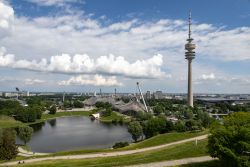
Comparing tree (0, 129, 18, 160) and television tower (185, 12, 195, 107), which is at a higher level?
television tower (185, 12, 195, 107)

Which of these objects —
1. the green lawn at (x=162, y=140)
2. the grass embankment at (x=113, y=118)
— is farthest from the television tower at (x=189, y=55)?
the green lawn at (x=162, y=140)

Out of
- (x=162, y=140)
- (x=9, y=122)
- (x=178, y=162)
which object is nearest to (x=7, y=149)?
(x=162, y=140)

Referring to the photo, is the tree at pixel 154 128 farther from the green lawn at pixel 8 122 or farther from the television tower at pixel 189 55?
the television tower at pixel 189 55

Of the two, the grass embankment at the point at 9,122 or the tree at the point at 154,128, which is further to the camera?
the grass embankment at the point at 9,122

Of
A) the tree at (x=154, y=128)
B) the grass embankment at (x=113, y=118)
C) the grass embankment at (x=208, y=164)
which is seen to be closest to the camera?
the grass embankment at (x=208, y=164)

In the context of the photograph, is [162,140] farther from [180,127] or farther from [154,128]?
[154,128]

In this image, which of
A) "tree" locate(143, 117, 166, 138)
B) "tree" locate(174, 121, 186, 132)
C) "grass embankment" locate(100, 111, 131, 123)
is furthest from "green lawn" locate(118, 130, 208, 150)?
"grass embankment" locate(100, 111, 131, 123)

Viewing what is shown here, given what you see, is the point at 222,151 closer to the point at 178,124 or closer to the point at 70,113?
the point at 178,124

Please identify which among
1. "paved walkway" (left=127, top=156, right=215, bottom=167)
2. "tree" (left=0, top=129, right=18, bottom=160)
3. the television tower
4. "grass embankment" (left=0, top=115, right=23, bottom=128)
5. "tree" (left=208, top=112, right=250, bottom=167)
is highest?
the television tower

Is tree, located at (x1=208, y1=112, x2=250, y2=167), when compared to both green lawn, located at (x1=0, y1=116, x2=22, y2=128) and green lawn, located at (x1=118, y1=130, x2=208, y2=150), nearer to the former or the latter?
green lawn, located at (x1=118, y1=130, x2=208, y2=150)
